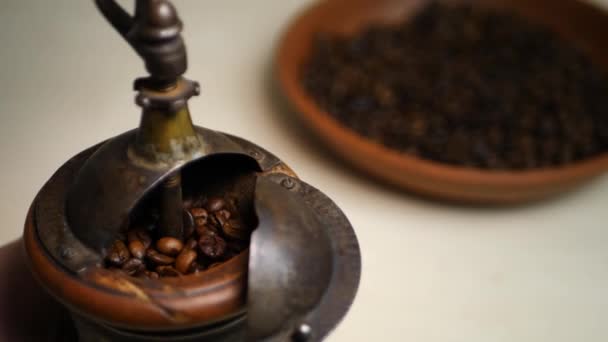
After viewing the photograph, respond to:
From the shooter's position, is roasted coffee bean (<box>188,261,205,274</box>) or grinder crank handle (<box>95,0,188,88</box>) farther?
roasted coffee bean (<box>188,261,205,274</box>)

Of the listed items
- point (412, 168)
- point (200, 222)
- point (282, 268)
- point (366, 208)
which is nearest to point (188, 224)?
point (200, 222)

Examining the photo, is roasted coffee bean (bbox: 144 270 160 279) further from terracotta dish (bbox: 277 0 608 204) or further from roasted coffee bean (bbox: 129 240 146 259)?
terracotta dish (bbox: 277 0 608 204)

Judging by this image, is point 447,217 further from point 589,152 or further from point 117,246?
point 117,246

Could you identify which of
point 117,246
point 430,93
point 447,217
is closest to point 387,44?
point 430,93

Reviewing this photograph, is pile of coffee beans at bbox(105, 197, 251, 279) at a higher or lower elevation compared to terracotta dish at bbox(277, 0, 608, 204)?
higher

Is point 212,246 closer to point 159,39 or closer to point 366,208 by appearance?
point 159,39

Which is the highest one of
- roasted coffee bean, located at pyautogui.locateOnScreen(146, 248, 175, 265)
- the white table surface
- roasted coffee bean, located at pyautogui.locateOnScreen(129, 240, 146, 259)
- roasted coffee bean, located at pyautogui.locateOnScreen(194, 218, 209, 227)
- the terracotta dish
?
roasted coffee bean, located at pyautogui.locateOnScreen(194, 218, 209, 227)

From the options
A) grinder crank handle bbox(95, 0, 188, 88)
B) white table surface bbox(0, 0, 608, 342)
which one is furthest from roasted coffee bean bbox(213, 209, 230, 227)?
white table surface bbox(0, 0, 608, 342)

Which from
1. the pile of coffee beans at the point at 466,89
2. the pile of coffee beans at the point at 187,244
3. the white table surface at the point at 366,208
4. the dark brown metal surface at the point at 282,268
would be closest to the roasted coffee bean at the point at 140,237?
the pile of coffee beans at the point at 187,244
